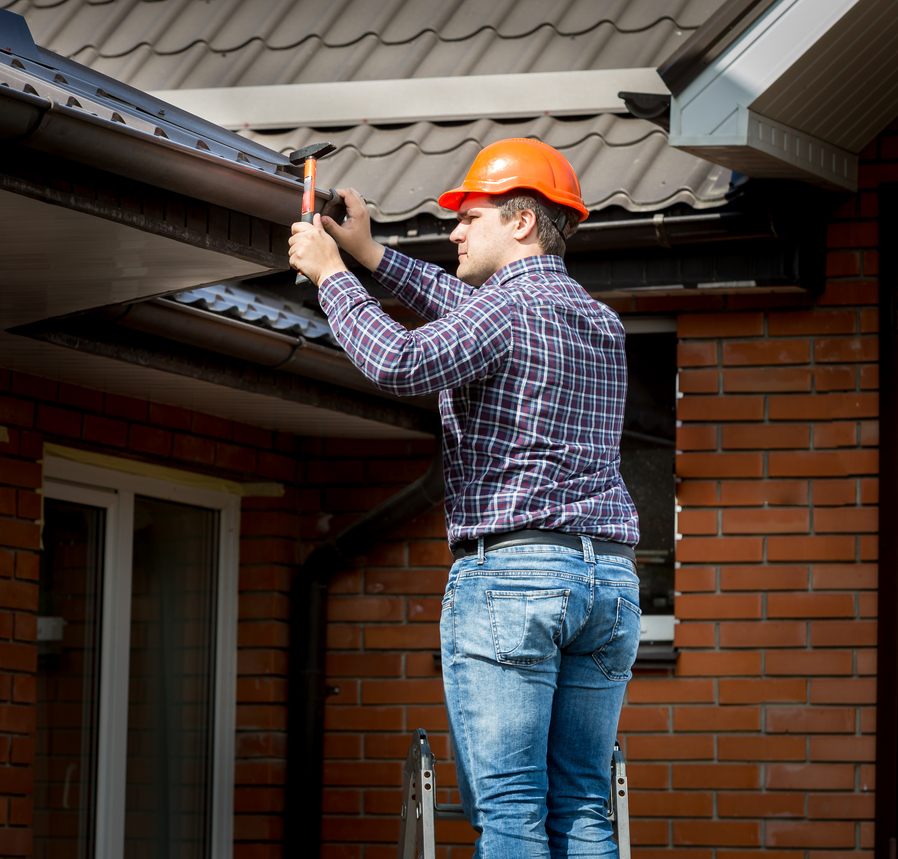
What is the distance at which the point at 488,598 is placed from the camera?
2656 mm

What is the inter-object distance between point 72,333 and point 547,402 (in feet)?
5.79

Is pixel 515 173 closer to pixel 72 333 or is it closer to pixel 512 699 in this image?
pixel 512 699

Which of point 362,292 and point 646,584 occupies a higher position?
point 362,292

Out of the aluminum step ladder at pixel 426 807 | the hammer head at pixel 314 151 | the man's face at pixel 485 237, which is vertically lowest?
the aluminum step ladder at pixel 426 807

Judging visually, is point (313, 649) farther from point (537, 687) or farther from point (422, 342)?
point (422, 342)

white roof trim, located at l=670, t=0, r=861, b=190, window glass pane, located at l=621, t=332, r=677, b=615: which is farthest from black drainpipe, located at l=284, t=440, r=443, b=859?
white roof trim, located at l=670, t=0, r=861, b=190

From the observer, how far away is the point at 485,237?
9.73 ft

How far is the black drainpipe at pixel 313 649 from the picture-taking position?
204 inches

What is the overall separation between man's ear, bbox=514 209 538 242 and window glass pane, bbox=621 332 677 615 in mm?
2257

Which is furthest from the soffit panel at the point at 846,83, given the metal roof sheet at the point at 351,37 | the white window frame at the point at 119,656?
the white window frame at the point at 119,656

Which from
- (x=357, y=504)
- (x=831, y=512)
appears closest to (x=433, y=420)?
(x=357, y=504)

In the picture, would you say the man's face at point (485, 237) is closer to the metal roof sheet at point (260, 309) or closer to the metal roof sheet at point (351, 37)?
the metal roof sheet at point (260, 309)

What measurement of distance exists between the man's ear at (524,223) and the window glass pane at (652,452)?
2257 millimetres

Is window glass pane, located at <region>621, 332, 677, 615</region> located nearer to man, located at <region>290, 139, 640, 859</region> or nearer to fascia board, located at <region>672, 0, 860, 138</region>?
fascia board, located at <region>672, 0, 860, 138</region>
